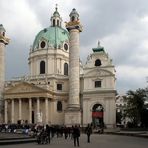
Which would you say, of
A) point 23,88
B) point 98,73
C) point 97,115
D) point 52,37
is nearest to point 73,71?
point 98,73

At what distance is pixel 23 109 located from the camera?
8969cm

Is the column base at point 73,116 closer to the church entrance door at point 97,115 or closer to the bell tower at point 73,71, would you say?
the bell tower at point 73,71

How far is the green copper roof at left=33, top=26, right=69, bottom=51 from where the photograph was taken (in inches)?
3855

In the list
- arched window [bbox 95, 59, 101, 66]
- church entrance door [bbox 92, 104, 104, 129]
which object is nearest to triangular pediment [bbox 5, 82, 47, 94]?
church entrance door [bbox 92, 104, 104, 129]

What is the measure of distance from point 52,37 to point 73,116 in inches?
1138

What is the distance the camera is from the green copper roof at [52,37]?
321 ft

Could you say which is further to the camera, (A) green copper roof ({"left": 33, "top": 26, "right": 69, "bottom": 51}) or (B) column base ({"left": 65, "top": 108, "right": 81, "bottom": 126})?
(A) green copper roof ({"left": 33, "top": 26, "right": 69, "bottom": 51})

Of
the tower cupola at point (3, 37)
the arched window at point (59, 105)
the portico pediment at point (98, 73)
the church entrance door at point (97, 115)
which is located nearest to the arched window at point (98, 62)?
the portico pediment at point (98, 73)

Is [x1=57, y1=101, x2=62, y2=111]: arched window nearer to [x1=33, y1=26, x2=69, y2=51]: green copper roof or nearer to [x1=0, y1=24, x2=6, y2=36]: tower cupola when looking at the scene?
[x1=33, y1=26, x2=69, y2=51]: green copper roof

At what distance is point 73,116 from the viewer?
252 ft

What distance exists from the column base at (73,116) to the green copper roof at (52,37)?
24.6m

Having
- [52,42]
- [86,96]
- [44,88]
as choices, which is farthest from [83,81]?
[52,42]

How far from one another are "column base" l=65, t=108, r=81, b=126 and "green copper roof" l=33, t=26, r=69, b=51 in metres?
24.6

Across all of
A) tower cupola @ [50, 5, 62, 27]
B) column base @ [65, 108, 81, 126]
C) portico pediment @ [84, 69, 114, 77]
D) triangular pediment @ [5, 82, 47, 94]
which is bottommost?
column base @ [65, 108, 81, 126]
